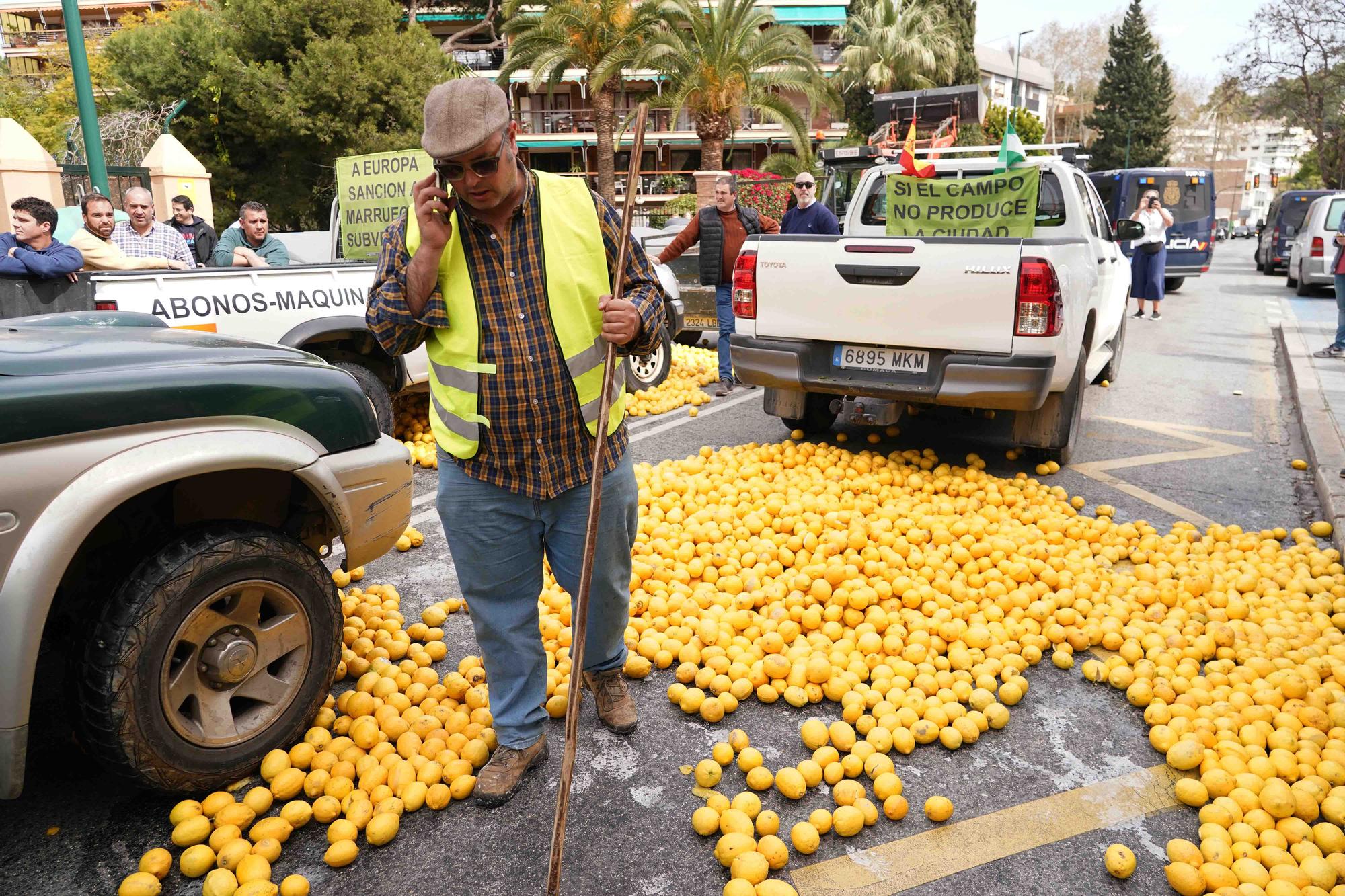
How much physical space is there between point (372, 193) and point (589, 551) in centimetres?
696

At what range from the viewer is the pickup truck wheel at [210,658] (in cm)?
280

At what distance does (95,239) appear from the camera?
7.30m

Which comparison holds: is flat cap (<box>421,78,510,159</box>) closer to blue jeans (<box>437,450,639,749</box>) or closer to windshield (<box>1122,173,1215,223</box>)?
blue jeans (<box>437,450,639,749</box>)

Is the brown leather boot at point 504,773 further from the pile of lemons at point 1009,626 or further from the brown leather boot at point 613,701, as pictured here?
the pile of lemons at point 1009,626

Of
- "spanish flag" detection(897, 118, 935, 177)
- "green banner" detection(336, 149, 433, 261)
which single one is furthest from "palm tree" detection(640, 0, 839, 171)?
"spanish flag" detection(897, 118, 935, 177)

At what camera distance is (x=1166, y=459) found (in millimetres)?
7352

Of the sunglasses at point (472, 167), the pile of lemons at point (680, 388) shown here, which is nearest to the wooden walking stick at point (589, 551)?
the sunglasses at point (472, 167)

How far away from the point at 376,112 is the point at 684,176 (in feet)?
70.1

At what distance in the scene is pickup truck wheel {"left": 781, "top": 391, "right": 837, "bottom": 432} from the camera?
747cm

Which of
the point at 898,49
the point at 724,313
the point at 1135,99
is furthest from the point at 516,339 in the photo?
the point at 1135,99

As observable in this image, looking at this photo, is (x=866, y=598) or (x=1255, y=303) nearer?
(x=866, y=598)

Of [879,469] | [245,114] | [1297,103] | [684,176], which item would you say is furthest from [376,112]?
[1297,103]

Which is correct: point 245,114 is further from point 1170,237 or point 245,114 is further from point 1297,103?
point 1297,103

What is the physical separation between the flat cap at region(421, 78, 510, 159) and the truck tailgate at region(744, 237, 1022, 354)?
12.8ft
